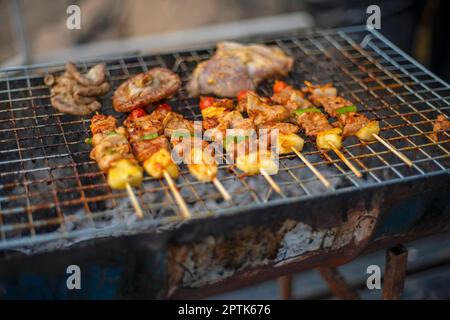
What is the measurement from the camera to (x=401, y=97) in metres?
4.18

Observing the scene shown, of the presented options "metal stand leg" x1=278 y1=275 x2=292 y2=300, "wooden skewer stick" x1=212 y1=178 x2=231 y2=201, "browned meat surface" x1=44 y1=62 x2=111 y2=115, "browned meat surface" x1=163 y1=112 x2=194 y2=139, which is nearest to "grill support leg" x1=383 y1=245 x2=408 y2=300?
"metal stand leg" x1=278 y1=275 x2=292 y2=300

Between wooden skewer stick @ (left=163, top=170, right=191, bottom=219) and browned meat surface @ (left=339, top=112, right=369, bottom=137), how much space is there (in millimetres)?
1249

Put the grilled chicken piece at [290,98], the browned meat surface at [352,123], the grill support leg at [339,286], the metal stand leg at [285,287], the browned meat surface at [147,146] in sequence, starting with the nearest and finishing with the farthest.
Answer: the browned meat surface at [147,146] → the browned meat surface at [352,123] → the grilled chicken piece at [290,98] → the grill support leg at [339,286] → the metal stand leg at [285,287]

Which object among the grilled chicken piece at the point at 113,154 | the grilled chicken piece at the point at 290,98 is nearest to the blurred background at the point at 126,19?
the grilled chicken piece at the point at 290,98

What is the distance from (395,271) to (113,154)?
198cm

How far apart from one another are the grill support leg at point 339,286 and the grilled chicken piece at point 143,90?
184cm

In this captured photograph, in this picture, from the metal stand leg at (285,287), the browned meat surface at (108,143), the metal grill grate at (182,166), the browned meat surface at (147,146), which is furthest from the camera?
the metal stand leg at (285,287)

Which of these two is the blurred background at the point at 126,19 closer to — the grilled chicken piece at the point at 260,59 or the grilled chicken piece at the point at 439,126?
the grilled chicken piece at the point at 260,59

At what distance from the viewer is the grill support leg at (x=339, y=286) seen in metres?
4.24

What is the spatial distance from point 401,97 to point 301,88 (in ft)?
2.51

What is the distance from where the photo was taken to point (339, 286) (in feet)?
14.1

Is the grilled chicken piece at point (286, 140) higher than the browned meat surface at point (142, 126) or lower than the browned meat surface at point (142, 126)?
lower
